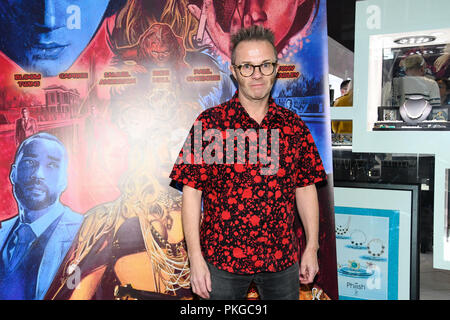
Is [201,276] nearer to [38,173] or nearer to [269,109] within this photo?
[269,109]

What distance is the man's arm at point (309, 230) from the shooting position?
5.98 ft

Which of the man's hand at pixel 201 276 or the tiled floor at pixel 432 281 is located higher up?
the man's hand at pixel 201 276

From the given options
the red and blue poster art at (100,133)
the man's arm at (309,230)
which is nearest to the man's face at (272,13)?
the red and blue poster art at (100,133)

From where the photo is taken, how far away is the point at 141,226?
2447 millimetres

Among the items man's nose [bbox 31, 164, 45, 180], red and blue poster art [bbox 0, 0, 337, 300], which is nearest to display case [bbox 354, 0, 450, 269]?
red and blue poster art [bbox 0, 0, 337, 300]

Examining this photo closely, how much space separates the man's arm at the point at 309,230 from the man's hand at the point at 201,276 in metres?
0.47

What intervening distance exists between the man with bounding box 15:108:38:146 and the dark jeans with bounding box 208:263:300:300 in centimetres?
157

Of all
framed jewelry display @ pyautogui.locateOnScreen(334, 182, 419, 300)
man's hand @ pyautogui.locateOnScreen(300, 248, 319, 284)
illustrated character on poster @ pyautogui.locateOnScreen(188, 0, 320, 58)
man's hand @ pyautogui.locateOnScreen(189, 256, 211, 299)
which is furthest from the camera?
framed jewelry display @ pyautogui.locateOnScreen(334, 182, 419, 300)

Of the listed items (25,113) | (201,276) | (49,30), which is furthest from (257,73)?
(25,113)

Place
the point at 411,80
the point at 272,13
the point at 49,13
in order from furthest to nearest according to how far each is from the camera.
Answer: the point at 49,13
the point at 411,80
the point at 272,13

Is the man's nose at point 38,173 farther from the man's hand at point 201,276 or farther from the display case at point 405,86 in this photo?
the display case at point 405,86

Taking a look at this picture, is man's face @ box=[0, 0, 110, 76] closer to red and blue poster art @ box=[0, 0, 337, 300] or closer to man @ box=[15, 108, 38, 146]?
red and blue poster art @ box=[0, 0, 337, 300]

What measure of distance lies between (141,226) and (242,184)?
3.35ft

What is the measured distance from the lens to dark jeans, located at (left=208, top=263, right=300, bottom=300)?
168 centimetres
